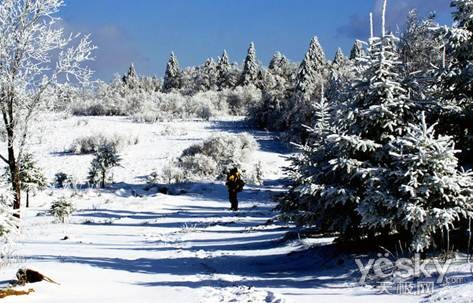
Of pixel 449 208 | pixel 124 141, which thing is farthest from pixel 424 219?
pixel 124 141

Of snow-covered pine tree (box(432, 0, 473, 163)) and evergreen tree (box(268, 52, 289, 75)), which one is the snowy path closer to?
snow-covered pine tree (box(432, 0, 473, 163))

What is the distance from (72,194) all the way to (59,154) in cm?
2111

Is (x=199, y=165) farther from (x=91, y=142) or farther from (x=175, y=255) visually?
(x=175, y=255)

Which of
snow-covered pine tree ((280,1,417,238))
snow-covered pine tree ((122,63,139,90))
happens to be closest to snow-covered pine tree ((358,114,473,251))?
snow-covered pine tree ((280,1,417,238))

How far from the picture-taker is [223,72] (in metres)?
106

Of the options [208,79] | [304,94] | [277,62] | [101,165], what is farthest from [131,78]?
[101,165]

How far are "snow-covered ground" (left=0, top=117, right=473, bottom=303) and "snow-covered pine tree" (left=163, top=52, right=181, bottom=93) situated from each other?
89.5 metres

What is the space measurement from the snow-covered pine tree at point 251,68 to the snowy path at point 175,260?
245 feet

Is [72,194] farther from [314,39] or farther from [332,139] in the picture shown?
[314,39]

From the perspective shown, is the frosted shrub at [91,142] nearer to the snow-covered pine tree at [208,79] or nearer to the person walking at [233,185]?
the person walking at [233,185]

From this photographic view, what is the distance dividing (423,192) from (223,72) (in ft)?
330

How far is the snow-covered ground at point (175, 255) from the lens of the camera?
7.27 m

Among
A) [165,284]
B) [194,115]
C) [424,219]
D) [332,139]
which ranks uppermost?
[194,115]

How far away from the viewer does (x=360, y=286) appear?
7453 mm
